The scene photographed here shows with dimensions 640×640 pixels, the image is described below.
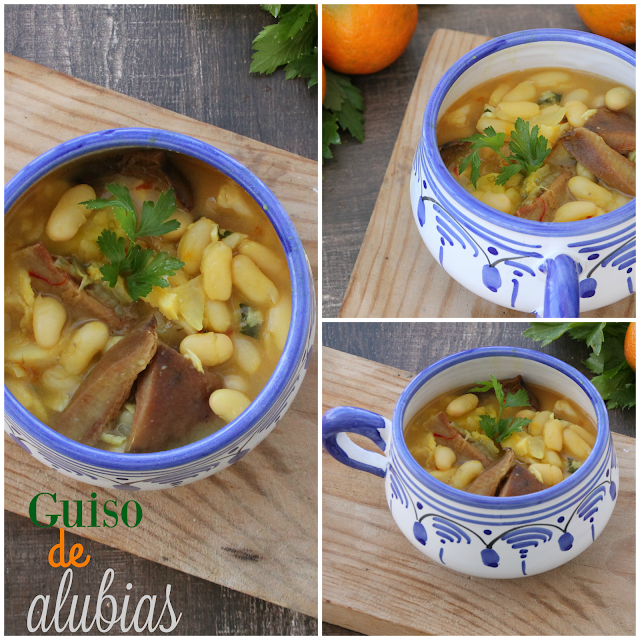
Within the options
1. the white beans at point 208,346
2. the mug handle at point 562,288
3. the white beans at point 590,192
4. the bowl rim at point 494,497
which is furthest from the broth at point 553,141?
the white beans at point 208,346

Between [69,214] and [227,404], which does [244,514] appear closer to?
[227,404]

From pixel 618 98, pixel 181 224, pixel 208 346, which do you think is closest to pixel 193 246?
pixel 181 224

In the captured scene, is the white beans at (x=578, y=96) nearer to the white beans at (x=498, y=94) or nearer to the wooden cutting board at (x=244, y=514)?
the white beans at (x=498, y=94)

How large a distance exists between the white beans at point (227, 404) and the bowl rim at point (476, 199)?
0.44m

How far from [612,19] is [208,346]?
1.16 m

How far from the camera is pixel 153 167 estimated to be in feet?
4.03

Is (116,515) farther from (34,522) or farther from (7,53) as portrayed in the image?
(7,53)

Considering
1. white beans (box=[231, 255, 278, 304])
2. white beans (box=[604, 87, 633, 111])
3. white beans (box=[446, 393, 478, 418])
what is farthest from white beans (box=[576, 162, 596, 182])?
white beans (box=[231, 255, 278, 304])

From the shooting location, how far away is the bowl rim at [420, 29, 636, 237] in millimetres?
975

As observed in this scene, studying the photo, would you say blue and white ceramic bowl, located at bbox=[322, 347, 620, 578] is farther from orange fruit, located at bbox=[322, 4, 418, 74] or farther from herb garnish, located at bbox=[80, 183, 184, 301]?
orange fruit, located at bbox=[322, 4, 418, 74]

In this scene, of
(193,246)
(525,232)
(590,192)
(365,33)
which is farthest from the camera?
(365,33)

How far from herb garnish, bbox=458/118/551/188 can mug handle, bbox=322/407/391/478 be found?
1.32 feet

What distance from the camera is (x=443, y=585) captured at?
1310 millimetres

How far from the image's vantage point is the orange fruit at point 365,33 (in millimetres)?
1552
